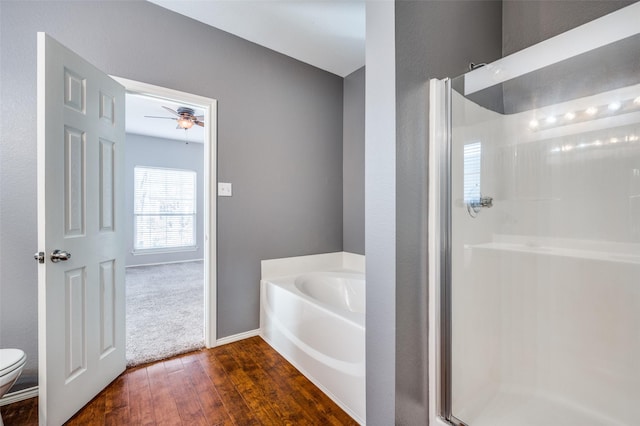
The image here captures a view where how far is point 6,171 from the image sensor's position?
5.31 feet

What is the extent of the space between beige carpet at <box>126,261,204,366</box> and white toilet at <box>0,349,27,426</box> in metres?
0.72

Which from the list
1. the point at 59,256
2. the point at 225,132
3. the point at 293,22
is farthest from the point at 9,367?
the point at 293,22

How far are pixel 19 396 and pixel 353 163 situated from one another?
9.64ft

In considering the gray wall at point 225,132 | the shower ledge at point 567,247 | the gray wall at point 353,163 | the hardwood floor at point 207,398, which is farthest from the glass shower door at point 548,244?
the gray wall at point 225,132

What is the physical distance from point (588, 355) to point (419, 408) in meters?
0.92

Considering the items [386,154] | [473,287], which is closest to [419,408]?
[473,287]

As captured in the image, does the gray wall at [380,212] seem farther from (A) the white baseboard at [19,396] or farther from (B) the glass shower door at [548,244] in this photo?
(A) the white baseboard at [19,396]

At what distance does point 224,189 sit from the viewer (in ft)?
7.65

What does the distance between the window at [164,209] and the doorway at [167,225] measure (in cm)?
2

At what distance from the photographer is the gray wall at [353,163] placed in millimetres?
2871

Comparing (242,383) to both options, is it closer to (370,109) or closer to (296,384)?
(296,384)

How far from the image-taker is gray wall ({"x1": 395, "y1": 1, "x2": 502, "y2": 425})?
121cm

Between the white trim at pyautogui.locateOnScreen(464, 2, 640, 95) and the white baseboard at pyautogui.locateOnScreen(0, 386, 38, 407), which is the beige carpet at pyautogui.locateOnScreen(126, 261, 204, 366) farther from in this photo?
the white trim at pyautogui.locateOnScreen(464, 2, 640, 95)

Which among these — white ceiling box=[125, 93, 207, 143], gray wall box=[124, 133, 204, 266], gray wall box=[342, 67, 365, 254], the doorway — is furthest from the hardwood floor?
gray wall box=[124, 133, 204, 266]
